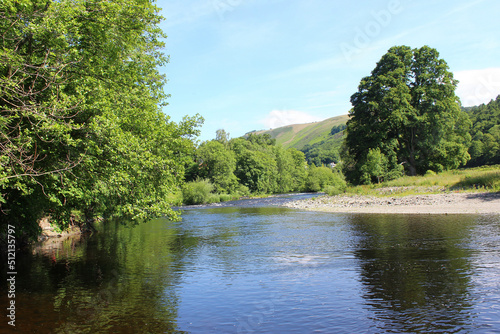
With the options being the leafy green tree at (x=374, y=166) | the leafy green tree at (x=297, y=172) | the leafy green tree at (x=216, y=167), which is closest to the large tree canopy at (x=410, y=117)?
the leafy green tree at (x=374, y=166)

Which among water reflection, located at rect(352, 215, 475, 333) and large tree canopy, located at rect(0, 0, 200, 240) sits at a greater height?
large tree canopy, located at rect(0, 0, 200, 240)

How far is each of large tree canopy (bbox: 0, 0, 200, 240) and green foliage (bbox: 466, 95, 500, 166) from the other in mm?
109156

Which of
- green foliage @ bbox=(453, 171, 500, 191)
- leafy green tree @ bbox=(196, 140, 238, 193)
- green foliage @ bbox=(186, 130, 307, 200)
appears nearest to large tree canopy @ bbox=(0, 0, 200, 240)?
green foliage @ bbox=(453, 171, 500, 191)

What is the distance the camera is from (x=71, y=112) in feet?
40.5

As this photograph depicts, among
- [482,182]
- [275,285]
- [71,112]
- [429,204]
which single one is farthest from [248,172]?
[71,112]

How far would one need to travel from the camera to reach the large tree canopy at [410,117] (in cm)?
5853

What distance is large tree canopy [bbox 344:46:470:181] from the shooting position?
5853 cm

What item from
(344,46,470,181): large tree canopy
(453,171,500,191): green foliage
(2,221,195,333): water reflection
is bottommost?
(2,221,195,333): water reflection

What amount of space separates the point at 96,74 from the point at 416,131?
58.4 meters

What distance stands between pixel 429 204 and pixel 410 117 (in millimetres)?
26890

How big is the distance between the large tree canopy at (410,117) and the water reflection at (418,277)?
3783 cm

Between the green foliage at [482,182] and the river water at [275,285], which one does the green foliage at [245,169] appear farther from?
the river water at [275,285]

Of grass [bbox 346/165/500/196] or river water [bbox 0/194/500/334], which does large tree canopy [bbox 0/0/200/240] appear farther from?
grass [bbox 346/165/500/196]

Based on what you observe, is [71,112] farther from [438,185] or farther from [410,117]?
[410,117]
